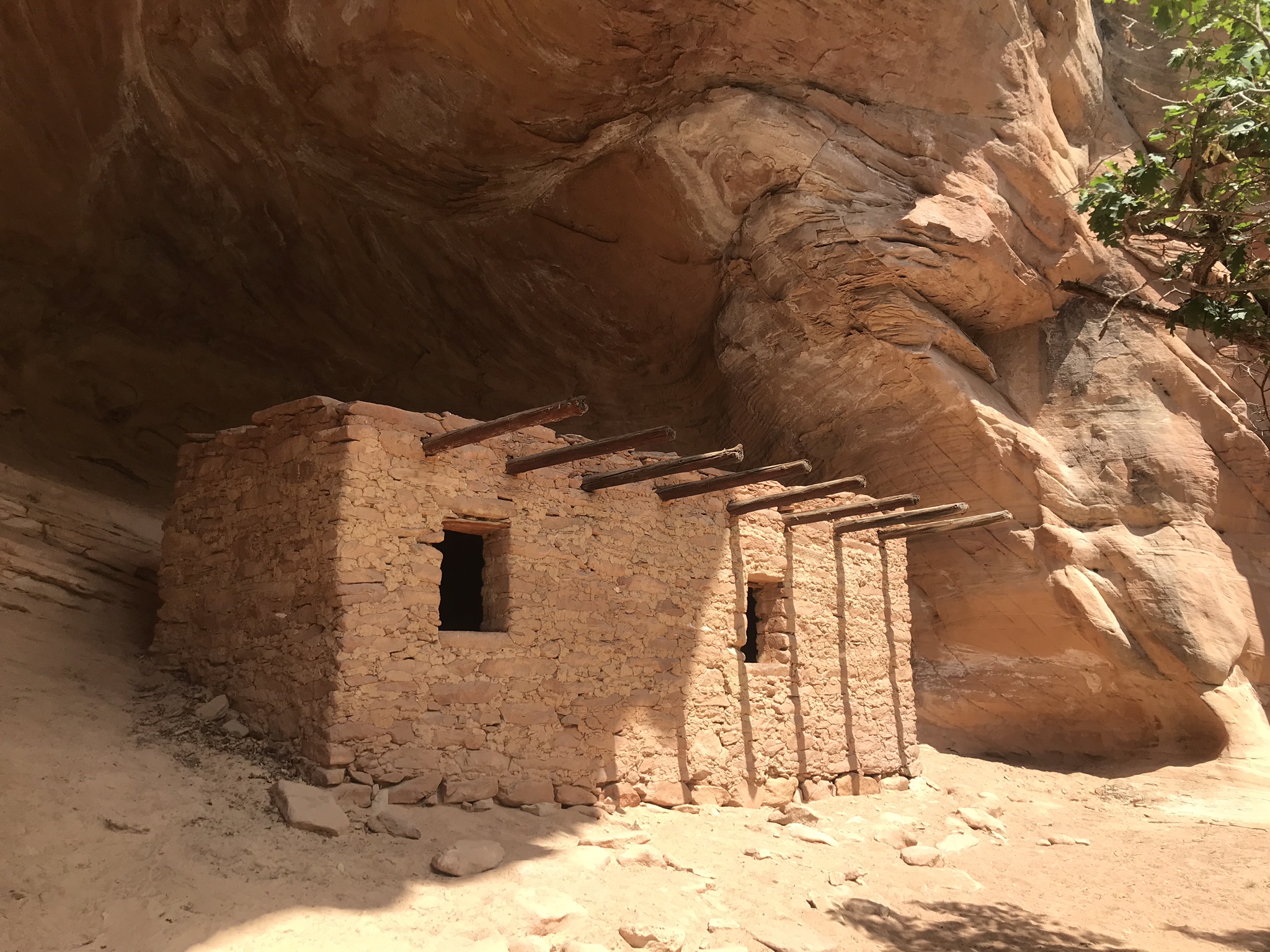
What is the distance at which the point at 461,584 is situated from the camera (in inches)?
369

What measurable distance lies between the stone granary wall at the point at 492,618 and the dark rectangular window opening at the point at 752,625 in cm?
27

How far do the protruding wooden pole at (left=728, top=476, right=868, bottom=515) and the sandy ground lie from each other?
8.01ft

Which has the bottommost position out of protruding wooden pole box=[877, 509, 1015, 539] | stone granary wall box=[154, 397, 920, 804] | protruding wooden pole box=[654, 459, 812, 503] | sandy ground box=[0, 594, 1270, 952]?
sandy ground box=[0, 594, 1270, 952]

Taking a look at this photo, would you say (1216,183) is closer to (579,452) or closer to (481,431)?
(579,452)

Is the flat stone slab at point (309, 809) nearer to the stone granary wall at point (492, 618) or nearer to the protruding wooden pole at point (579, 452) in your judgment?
the stone granary wall at point (492, 618)

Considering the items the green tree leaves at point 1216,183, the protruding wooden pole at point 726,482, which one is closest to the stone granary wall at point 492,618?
the protruding wooden pole at point 726,482

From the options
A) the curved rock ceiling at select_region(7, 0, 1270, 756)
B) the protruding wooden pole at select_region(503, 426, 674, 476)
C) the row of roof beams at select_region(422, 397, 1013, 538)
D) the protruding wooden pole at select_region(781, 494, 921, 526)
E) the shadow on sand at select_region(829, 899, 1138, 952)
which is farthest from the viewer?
the curved rock ceiling at select_region(7, 0, 1270, 756)

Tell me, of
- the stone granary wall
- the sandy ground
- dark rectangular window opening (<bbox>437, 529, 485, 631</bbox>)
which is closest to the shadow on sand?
the sandy ground

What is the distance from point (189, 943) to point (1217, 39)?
59.9 ft

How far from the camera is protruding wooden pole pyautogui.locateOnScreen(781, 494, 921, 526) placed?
865 centimetres

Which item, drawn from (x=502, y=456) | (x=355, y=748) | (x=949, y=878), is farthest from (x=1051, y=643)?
(x=355, y=748)

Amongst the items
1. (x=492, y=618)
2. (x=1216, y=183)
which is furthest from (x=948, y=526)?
(x=492, y=618)

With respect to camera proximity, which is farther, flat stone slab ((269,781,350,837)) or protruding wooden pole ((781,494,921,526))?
protruding wooden pole ((781,494,921,526))

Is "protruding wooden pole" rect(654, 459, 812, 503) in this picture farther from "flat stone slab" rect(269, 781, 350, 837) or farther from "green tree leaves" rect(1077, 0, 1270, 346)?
"flat stone slab" rect(269, 781, 350, 837)
